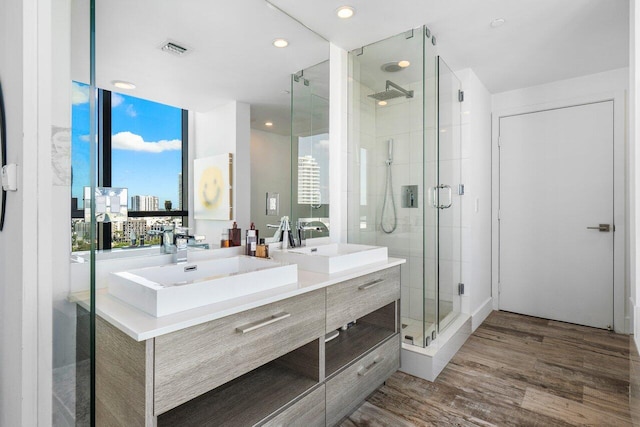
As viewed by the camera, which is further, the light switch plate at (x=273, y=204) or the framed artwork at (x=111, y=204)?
the light switch plate at (x=273, y=204)

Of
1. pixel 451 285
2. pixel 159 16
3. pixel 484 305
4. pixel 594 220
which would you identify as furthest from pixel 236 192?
pixel 594 220

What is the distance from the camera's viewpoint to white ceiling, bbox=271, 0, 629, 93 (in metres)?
2.00

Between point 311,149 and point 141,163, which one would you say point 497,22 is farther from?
point 141,163

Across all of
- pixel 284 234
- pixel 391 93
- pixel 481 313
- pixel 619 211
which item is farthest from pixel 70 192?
pixel 619 211

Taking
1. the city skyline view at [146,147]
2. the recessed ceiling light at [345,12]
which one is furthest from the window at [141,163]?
the recessed ceiling light at [345,12]

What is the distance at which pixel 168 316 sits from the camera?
3.42 ft

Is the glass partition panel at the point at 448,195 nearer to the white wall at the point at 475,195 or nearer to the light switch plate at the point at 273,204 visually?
the white wall at the point at 475,195

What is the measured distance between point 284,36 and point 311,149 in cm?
72

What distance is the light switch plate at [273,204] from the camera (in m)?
2.03

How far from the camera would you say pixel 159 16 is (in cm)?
155

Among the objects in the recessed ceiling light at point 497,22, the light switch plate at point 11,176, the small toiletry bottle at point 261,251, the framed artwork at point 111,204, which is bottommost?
the small toiletry bottle at point 261,251

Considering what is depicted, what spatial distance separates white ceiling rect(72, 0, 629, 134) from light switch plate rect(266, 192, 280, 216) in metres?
0.43

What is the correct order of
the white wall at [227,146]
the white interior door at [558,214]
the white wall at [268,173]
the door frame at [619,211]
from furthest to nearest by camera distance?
the white interior door at [558,214]
the door frame at [619,211]
the white wall at [268,173]
the white wall at [227,146]

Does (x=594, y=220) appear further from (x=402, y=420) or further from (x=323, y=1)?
(x=323, y=1)
